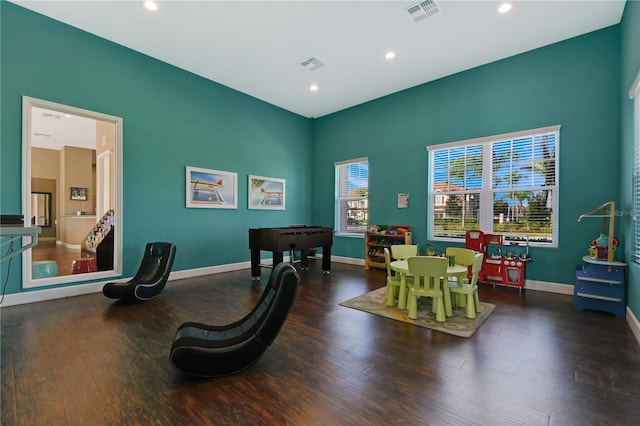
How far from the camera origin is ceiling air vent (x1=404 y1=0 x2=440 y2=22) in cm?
363

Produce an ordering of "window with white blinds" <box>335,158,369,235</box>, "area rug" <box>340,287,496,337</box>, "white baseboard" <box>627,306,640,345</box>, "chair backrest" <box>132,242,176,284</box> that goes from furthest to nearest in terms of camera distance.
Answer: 1. "window with white blinds" <box>335,158,369,235</box>
2. "chair backrest" <box>132,242,176,284</box>
3. "area rug" <box>340,287,496,337</box>
4. "white baseboard" <box>627,306,640,345</box>

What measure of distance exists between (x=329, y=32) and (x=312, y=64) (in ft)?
3.13

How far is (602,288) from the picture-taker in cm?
352

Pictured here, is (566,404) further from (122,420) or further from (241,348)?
(122,420)

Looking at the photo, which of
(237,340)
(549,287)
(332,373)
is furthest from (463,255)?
(237,340)

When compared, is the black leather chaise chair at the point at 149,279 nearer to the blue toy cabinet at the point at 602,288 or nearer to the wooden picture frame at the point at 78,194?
the blue toy cabinet at the point at 602,288

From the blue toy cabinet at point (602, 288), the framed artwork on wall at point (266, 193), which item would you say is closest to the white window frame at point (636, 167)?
the blue toy cabinet at point (602, 288)

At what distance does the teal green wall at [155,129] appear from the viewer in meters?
3.72

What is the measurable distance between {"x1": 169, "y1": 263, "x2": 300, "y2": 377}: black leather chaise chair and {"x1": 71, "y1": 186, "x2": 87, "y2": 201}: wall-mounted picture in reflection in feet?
33.0

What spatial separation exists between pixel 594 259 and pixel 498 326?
1774 mm

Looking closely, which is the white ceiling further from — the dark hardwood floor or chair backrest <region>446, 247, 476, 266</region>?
the dark hardwood floor

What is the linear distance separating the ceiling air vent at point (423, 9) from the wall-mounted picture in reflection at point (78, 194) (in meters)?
11.1

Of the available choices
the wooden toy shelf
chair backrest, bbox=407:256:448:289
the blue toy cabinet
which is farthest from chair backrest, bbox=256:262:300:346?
the wooden toy shelf

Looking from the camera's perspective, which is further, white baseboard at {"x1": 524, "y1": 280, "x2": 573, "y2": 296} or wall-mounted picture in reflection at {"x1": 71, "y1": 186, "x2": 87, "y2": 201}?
wall-mounted picture in reflection at {"x1": 71, "y1": 186, "x2": 87, "y2": 201}
